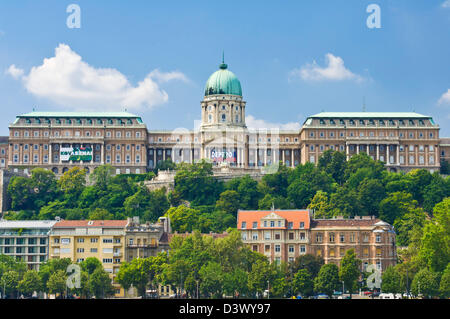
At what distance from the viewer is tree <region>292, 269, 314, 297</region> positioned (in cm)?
12381

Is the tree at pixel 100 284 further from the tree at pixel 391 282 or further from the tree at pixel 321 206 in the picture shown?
the tree at pixel 321 206

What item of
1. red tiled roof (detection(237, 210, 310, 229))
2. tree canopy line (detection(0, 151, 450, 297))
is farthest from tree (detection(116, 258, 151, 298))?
red tiled roof (detection(237, 210, 310, 229))

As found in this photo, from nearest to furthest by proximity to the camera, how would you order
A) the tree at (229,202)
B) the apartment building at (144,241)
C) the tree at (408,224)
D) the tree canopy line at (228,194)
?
the apartment building at (144,241) → the tree at (408,224) → the tree canopy line at (228,194) → the tree at (229,202)

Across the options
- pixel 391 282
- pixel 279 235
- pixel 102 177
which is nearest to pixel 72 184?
pixel 102 177

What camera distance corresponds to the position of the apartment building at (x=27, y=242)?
5728 inches

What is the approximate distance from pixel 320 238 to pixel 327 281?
1385cm

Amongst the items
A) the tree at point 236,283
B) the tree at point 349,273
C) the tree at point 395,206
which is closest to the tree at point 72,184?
the tree at point 395,206

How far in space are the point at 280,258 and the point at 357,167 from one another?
57.1 metres

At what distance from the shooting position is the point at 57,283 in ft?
419

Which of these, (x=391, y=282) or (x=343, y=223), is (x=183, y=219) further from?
(x=391, y=282)

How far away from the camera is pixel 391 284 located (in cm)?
12269

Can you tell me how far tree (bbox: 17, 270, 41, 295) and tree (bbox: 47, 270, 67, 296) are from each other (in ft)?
5.66

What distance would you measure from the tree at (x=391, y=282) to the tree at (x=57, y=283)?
1492 inches

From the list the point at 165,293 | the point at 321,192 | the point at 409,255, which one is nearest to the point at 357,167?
the point at 321,192
